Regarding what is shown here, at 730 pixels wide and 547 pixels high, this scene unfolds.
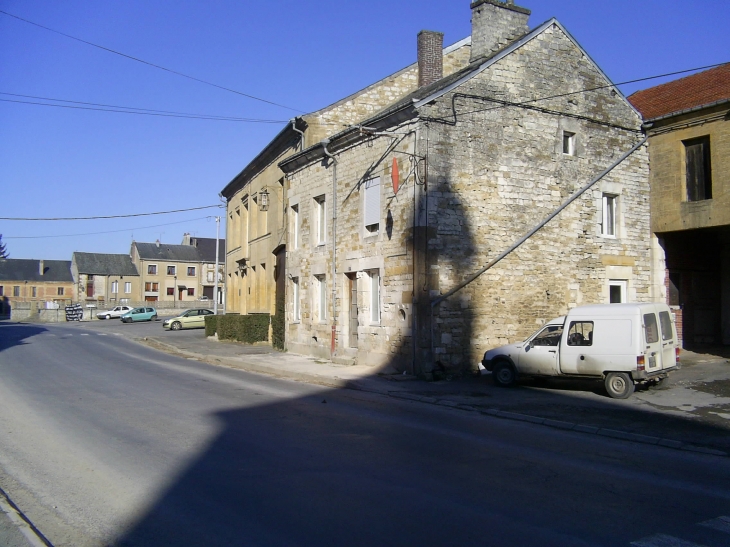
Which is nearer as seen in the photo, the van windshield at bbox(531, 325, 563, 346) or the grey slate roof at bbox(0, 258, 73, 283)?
the van windshield at bbox(531, 325, 563, 346)

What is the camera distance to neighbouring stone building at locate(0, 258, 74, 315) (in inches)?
3369

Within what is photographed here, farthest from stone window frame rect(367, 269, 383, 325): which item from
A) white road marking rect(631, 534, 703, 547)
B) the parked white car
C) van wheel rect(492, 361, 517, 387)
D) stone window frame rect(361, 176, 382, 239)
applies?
the parked white car

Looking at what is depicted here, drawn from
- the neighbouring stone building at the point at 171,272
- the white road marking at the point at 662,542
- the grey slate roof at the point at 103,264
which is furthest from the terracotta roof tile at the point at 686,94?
the grey slate roof at the point at 103,264

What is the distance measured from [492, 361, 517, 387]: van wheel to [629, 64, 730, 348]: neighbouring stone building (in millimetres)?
7828

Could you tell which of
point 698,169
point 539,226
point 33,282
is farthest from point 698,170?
point 33,282

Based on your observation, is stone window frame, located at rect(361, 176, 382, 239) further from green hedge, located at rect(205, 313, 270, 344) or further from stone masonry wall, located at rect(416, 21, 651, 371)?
green hedge, located at rect(205, 313, 270, 344)

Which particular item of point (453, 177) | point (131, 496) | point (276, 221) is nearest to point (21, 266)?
point (276, 221)

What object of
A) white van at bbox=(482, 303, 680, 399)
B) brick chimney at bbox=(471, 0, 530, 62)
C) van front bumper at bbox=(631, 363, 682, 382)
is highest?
brick chimney at bbox=(471, 0, 530, 62)

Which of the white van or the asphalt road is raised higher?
the white van

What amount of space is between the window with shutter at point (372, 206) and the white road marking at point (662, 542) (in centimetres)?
1283

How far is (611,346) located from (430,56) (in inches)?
530

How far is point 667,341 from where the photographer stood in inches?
488

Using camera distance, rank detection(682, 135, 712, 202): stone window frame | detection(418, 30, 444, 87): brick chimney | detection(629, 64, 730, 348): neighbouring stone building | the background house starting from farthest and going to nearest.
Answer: the background house < detection(418, 30, 444, 87): brick chimney < detection(682, 135, 712, 202): stone window frame < detection(629, 64, 730, 348): neighbouring stone building

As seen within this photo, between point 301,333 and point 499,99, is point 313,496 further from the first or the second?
point 301,333
